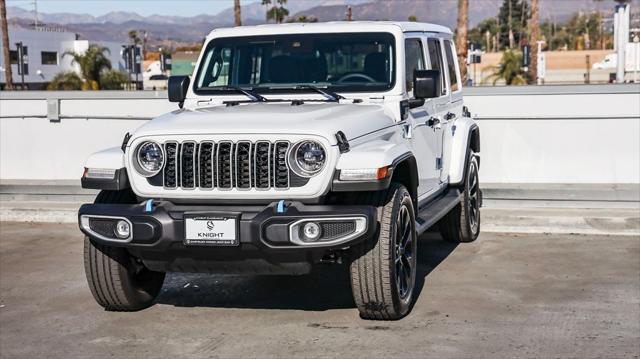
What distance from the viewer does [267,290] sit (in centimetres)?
755

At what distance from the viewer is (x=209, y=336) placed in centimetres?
627

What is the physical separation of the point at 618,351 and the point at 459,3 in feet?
96.7

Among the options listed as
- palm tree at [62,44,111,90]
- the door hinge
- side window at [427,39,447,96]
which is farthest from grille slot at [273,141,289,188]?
palm tree at [62,44,111,90]

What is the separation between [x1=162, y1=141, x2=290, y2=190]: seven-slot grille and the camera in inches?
238

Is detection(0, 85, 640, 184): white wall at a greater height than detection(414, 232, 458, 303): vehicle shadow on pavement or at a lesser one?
greater

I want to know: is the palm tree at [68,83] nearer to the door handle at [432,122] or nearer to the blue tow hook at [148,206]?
the door handle at [432,122]

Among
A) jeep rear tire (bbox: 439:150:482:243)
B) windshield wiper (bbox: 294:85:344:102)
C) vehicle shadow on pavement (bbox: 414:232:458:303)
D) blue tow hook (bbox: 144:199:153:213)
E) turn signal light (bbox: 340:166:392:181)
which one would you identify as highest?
windshield wiper (bbox: 294:85:344:102)

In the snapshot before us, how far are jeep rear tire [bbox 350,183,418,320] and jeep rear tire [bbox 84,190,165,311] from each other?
5.05 feet

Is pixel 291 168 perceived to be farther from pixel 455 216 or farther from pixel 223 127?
pixel 455 216

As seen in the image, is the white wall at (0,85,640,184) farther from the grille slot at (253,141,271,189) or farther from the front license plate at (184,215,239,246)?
the front license plate at (184,215,239,246)

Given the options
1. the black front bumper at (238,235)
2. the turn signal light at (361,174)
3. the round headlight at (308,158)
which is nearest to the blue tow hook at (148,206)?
the black front bumper at (238,235)

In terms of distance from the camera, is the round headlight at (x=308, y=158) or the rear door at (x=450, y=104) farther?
the rear door at (x=450, y=104)

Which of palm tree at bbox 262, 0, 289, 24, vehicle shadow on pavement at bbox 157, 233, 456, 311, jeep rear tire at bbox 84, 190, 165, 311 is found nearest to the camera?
jeep rear tire at bbox 84, 190, 165, 311

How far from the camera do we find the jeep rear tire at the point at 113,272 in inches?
259
